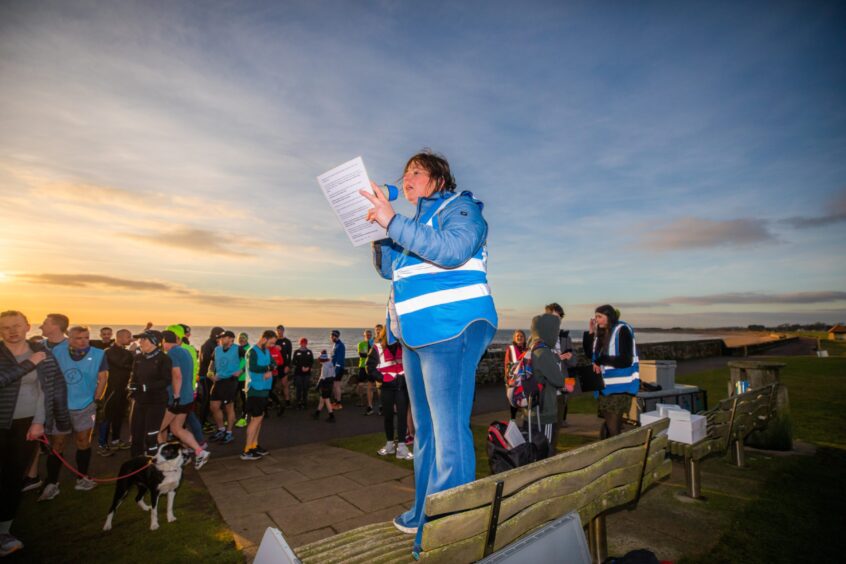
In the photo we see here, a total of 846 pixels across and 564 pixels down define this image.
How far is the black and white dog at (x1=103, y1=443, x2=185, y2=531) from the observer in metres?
4.02

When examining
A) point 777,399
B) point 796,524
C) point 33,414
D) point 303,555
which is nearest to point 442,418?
point 303,555

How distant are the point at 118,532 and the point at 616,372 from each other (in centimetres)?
555

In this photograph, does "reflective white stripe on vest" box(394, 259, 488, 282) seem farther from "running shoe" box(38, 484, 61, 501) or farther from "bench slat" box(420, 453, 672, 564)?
"running shoe" box(38, 484, 61, 501)

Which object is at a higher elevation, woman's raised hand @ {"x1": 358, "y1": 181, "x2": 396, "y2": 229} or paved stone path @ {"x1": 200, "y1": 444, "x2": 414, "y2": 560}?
woman's raised hand @ {"x1": 358, "y1": 181, "x2": 396, "y2": 229}

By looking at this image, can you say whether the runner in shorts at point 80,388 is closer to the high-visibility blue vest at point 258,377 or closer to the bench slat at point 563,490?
the high-visibility blue vest at point 258,377

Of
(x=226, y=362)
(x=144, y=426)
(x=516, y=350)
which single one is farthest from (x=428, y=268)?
(x=226, y=362)

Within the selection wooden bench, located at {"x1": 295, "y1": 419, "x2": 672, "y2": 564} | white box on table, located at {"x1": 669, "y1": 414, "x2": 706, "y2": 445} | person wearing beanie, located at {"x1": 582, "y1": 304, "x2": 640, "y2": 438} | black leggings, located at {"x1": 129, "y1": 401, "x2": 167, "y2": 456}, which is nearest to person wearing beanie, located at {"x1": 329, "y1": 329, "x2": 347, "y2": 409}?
black leggings, located at {"x1": 129, "y1": 401, "x2": 167, "y2": 456}

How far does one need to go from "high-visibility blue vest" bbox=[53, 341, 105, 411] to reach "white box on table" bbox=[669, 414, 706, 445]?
22.6ft

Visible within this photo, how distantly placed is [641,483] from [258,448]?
18.6ft

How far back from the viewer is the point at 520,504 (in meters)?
1.74

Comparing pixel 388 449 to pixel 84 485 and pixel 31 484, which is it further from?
pixel 31 484

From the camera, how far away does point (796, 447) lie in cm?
595

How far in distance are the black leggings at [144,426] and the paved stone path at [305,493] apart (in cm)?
83

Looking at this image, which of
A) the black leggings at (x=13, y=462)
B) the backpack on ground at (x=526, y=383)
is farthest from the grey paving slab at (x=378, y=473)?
the black leggings at (x=13, y=462)
